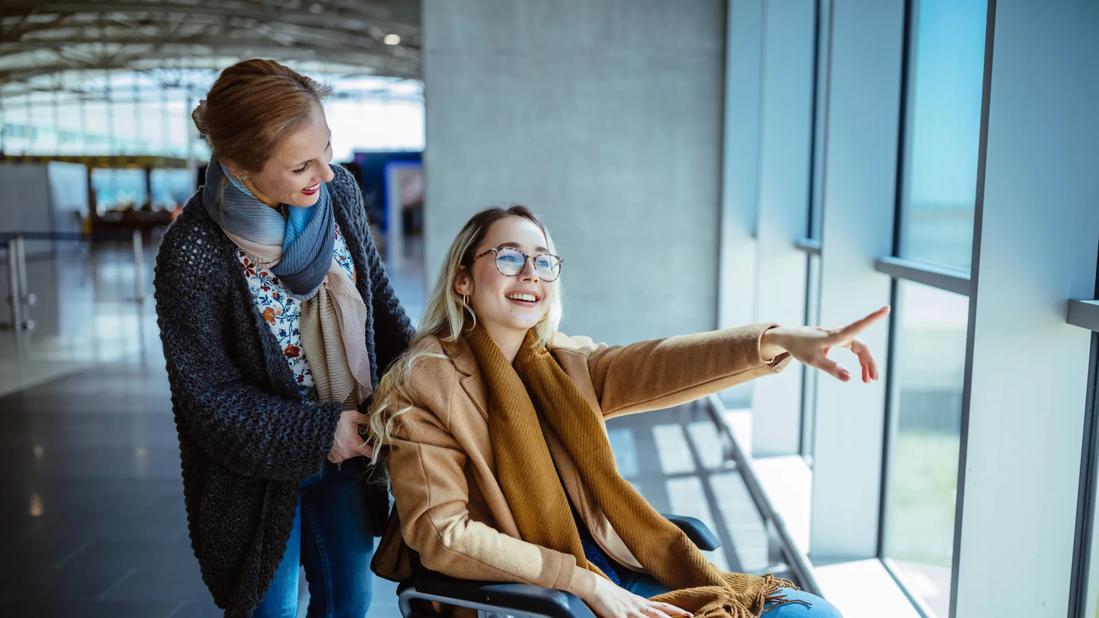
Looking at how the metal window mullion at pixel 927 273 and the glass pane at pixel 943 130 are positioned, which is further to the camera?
the glass pane at pixel 943 130

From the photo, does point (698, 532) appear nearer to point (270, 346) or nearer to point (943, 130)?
point (270, 346)

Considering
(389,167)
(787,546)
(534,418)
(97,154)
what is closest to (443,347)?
(534,418)

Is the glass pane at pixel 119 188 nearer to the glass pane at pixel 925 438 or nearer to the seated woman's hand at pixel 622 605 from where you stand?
the glass pane at pixel 925 438

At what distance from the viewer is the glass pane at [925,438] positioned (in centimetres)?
260

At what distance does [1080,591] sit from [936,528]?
91cm

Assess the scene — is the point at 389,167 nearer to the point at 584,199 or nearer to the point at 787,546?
the point at 584,199

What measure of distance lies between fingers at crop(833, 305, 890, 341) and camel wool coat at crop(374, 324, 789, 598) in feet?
0.56

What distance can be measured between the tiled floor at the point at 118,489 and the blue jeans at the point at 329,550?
48.4 inches

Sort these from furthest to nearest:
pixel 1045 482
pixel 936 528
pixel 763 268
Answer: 1. pixel 763 268
2. pixel 936 528
3. pixel 1045 482

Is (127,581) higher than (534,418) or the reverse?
the reverse

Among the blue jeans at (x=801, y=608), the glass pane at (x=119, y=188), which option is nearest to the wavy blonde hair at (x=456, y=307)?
the blue jeans at (x=801, y=608)

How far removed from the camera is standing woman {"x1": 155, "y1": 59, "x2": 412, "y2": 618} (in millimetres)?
1550

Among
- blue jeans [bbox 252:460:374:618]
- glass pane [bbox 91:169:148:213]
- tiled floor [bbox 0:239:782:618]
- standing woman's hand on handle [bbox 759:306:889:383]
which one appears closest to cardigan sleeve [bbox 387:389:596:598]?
blue jeans [bbox 252:460:374:618]

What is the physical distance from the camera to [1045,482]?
1.87m
